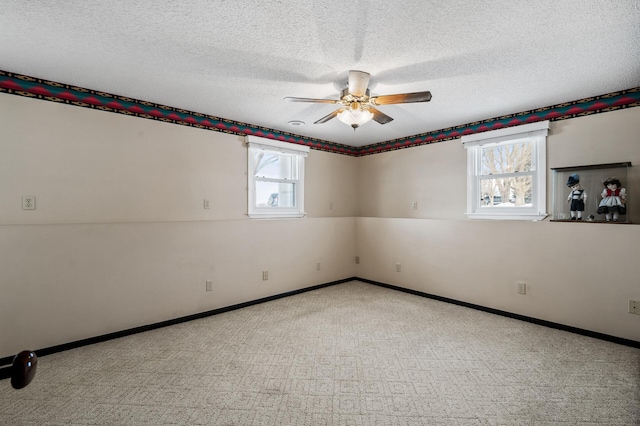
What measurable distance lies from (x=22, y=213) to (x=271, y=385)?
8.70 ft

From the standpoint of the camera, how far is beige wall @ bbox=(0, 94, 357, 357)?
9.06 ft

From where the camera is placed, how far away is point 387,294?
188 inches

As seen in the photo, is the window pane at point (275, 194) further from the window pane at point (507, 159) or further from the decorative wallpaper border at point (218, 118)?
the window pane at point (507, 159)

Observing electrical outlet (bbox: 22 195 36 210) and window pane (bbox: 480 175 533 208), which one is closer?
electrical outlet (bbox: 22 195 36 210)

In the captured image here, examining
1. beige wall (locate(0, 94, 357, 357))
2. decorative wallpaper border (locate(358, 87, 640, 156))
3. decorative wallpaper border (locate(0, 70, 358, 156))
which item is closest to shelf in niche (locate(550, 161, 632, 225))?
decorative wallpaper border (locate(358, 87, 640, 156))

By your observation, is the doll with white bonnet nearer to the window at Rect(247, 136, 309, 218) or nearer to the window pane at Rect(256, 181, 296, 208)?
the window at Rect(247, 136, 309, 218)

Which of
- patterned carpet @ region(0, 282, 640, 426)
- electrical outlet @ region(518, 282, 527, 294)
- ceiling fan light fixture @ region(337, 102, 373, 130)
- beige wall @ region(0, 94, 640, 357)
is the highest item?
ceiling fan light fixture @ region(337, 102, 373, 130)

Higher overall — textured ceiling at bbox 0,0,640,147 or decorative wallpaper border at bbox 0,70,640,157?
textured ceiling at bbox 0,0,640,147

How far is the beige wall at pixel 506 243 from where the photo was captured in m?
3.10

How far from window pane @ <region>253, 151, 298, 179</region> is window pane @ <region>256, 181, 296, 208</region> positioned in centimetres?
13

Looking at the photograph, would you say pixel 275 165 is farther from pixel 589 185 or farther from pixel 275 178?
pixel 589 185

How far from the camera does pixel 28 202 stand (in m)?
2.82

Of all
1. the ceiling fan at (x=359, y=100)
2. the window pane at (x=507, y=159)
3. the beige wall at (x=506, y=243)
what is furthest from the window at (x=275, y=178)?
the window pane at (x=507, y=159)

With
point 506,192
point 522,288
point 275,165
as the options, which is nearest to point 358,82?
point 275,165
